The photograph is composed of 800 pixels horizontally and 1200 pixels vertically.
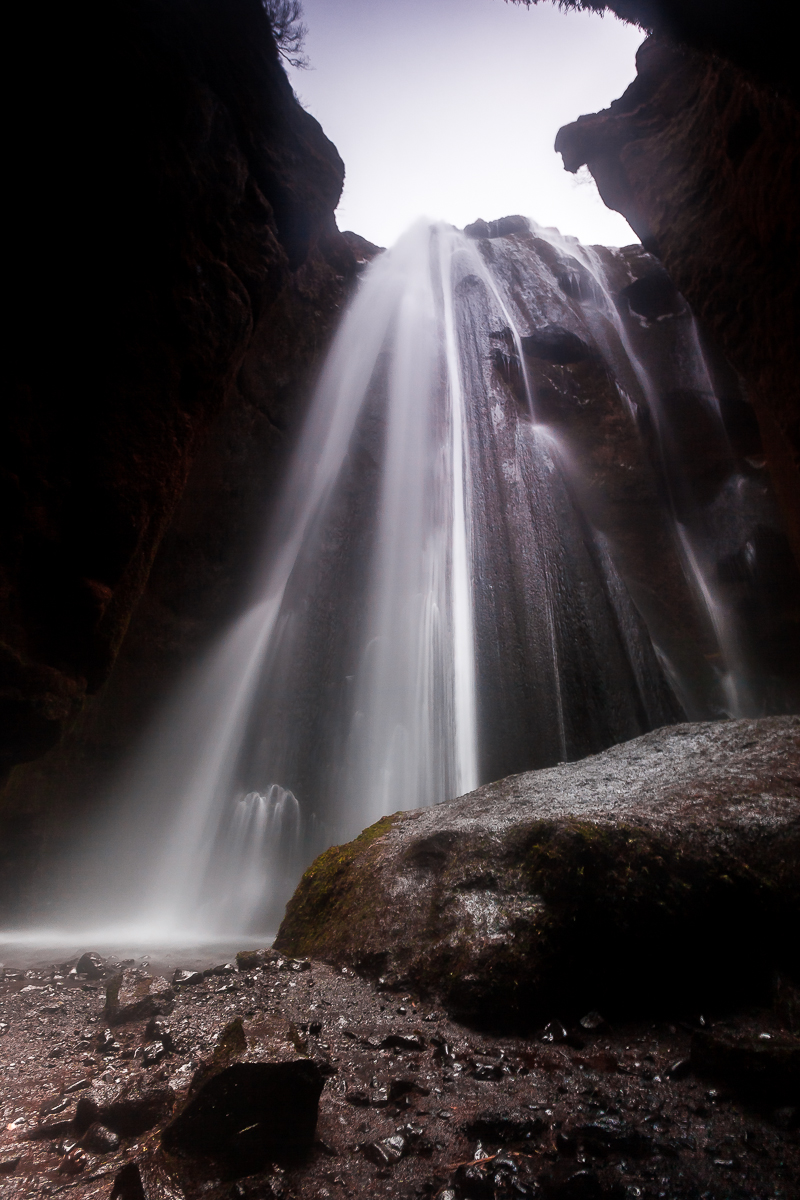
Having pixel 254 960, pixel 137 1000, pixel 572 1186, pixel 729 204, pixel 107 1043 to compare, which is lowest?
pixel 572 1186

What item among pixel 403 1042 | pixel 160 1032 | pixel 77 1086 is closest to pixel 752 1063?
pixel 403 1042

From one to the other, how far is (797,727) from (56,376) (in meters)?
7.44

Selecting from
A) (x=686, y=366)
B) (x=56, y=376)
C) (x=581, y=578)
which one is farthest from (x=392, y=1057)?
(x=686, y=366)

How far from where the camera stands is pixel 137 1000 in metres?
3.40

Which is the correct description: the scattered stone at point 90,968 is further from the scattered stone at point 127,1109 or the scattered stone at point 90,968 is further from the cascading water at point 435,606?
the cascading water at point 435,606

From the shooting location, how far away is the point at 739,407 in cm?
1725

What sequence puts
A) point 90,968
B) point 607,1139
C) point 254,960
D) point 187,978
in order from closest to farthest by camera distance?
point 607,1139, point 187,978, point 254,960, point 90,968

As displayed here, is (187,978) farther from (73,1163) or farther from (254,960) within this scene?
(73,1163)

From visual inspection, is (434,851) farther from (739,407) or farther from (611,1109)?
(739,407)

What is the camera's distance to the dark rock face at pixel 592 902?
319 centimetres

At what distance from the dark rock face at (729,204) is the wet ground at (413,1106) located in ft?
16.5

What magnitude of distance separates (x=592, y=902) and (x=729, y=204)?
25.1ft

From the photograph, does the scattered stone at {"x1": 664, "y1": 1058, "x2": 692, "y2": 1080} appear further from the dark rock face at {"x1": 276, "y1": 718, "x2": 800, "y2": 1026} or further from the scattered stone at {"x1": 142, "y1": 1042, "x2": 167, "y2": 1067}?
the scattered stone at {"x1": 142, "y1": 1042, "x2": 167, "y2": 1067}

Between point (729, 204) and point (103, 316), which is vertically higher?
point (729, 204)
